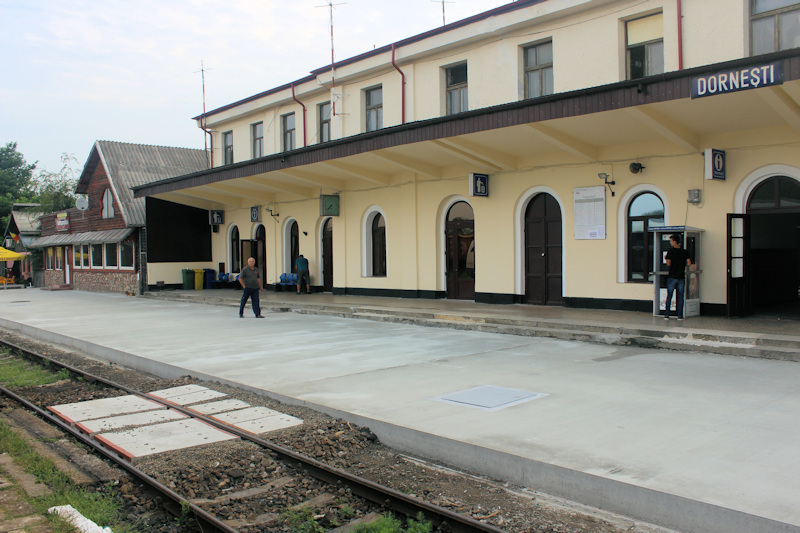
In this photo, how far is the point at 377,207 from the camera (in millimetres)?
19781

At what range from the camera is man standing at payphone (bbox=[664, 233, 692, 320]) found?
38.0 ft

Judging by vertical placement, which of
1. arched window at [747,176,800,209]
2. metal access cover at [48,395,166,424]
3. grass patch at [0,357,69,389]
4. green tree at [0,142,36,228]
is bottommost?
grass patch at [0,357,69,389]

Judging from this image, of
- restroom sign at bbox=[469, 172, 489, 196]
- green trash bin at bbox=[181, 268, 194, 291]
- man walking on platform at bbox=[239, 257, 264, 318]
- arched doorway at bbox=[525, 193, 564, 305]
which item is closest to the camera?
arched doorway at bbox=[525, 193, 564, 305]

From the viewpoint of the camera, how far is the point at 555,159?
1480cm

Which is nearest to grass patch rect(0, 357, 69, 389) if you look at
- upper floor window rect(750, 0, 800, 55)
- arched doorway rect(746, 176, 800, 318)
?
arched doorway rect(746, 176, 800, 318)

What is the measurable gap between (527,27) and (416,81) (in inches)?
154

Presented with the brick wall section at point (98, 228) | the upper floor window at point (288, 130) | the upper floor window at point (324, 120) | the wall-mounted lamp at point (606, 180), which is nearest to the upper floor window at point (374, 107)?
the upper floor window at point (324, 120)

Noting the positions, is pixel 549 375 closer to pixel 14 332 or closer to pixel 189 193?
pixel 14 332

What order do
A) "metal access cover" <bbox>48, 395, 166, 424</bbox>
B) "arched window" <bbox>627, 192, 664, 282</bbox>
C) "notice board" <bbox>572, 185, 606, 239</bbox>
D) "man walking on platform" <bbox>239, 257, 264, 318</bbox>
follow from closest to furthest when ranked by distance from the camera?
"metal access cover" <bbox>48, 395, 166, 424</bbox> < "arched window" <bbox>627, 192, 664, 282</bbox> < "notice board" <bbox>572, 185, 606, 239</bbox> < "man walking on platform" <bbox>239, 257, 264, 318</bbox>

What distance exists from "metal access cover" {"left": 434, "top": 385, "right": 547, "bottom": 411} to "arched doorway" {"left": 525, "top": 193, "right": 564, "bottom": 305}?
325 inches

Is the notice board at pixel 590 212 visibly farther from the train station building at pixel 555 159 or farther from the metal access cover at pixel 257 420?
the metal access cover at pixel 257 420

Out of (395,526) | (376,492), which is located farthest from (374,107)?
(395,526)

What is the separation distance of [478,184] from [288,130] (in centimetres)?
1026

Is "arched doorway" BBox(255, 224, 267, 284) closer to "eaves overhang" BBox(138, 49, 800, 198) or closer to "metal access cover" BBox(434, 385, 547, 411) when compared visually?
"eaves overhang" BBox(138, 49, 800, 198)
